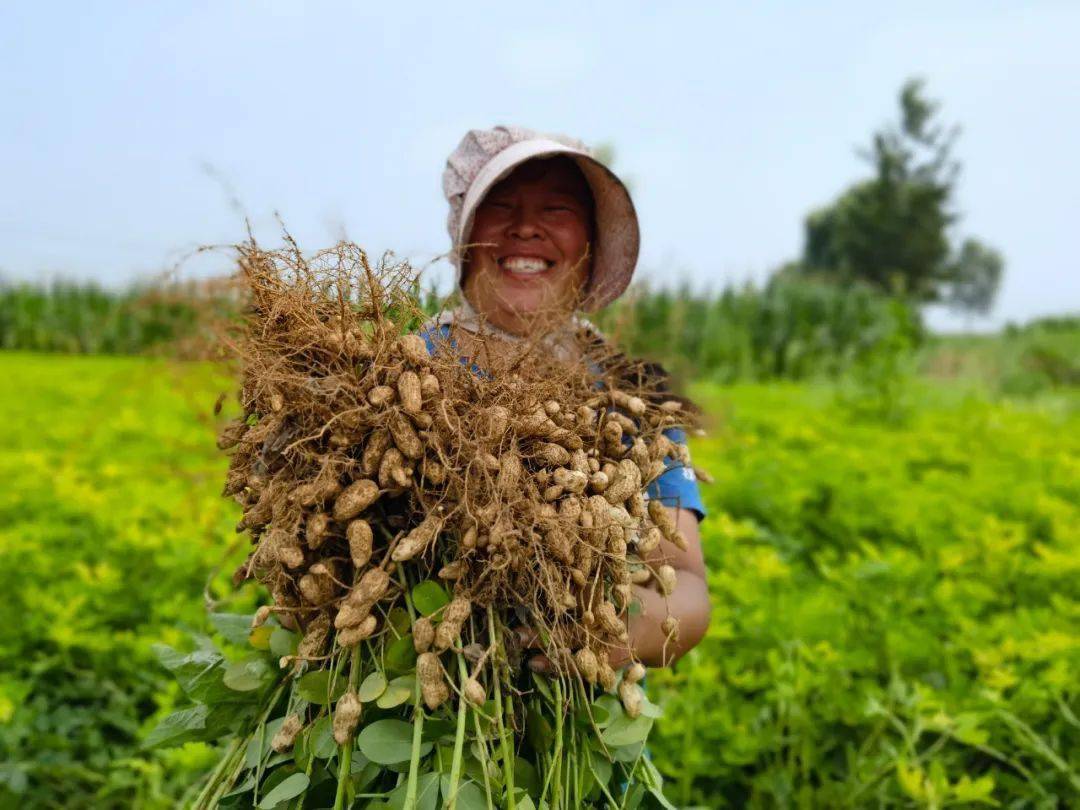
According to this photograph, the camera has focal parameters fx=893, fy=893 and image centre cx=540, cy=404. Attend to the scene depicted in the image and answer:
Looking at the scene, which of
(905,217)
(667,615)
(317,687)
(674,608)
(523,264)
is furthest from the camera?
(905,217)

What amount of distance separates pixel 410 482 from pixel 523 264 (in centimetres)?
90

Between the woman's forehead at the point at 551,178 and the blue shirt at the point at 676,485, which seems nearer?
the blue shirt at the point at 676,485

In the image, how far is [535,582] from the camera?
3.76 feet

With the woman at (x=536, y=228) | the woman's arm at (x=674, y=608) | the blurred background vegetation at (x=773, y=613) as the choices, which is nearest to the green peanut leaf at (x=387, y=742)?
the woman's arm at (x=674, y=608)

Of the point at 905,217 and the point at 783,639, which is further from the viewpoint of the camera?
the point at 905,217

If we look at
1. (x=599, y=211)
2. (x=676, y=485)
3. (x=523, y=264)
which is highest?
(x=599, y=211)

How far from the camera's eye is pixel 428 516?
1.12 m

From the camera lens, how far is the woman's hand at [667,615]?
4.21 ft

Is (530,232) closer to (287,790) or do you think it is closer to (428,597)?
(428,597)

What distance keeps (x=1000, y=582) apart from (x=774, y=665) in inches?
42.1

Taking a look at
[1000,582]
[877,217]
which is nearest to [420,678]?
[1000,582]

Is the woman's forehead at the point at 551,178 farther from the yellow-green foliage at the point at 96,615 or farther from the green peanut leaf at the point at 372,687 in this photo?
the green peanut leaf at the point at 372,687

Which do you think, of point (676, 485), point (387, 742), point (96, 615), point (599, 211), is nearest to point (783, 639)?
point (676, 485)

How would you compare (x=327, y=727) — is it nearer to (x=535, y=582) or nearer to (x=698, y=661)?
(x=535, y=582)
